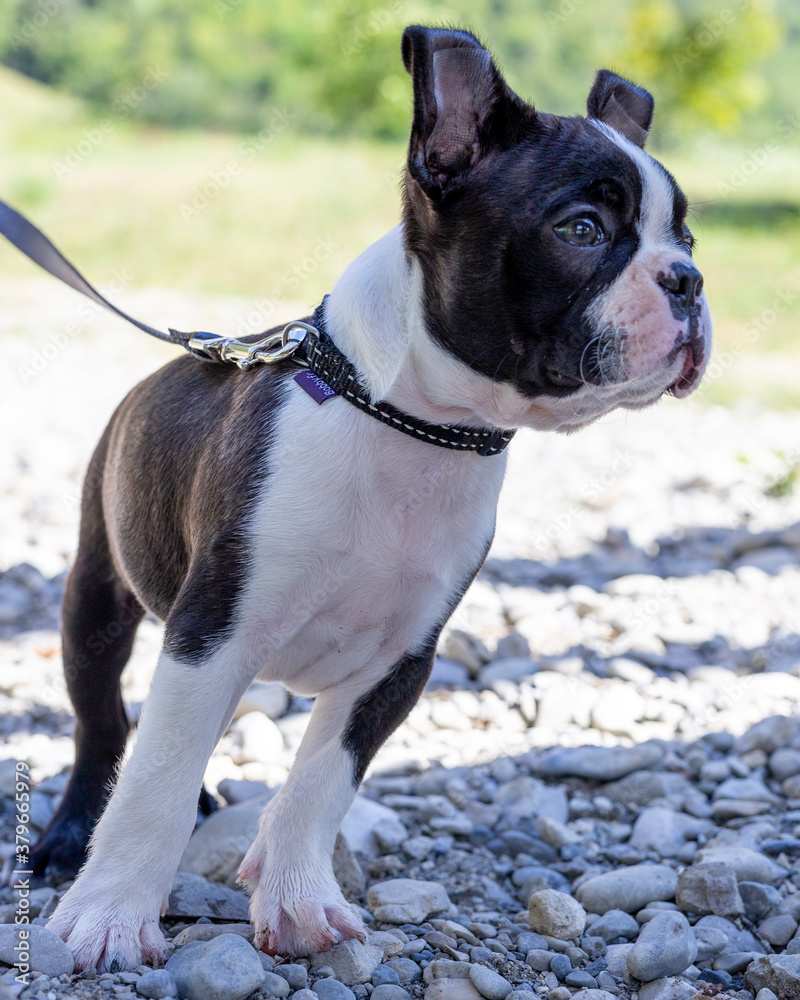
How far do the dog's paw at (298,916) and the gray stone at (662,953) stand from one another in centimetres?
69

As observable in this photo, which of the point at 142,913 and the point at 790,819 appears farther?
the point at 790,819

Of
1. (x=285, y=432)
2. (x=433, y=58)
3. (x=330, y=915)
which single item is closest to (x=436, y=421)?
(x=285, y=432)

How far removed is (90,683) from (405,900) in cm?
116

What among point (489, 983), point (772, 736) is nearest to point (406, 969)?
point (489, 983)

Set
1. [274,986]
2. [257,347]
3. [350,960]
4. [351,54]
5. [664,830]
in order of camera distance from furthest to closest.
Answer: [351,54] < [664,830] < [257,347] < [350,960] < [274,986]

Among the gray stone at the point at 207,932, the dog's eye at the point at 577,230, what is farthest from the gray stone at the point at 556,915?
the dog's eye at the point at 577,230

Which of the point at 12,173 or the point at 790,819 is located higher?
the point at 790,819

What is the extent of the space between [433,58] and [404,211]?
0.35 m

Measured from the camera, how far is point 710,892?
3184mm

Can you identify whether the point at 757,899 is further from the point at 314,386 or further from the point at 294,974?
the point at 314,386

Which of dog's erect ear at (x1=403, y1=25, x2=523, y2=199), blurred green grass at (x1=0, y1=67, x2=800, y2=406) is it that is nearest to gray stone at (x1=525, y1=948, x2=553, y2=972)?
dog's erect ear at (x1=403, y1=25, x2=523, y2=199)

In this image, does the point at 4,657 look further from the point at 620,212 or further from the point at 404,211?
the point at 620,212

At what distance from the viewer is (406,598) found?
110 inches

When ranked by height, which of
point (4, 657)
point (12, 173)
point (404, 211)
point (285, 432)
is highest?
point (404, 211)
